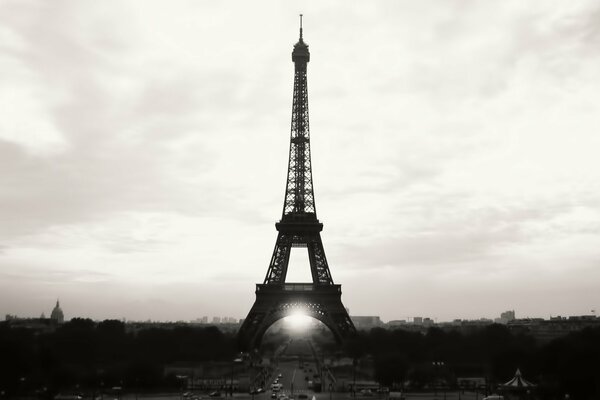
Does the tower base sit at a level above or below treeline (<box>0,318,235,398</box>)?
above

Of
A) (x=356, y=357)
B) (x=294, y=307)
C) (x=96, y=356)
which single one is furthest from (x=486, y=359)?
(x=96, y=356)

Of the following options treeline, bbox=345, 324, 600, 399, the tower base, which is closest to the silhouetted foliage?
treeline, bbox=345, 324, 600, 399

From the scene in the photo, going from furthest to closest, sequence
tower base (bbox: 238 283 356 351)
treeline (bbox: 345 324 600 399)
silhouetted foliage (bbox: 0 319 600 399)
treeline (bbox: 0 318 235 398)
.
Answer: tower base (bbox: 238 283 356 351) → treeline (bbox: 0 318 235 398) → silhouetted foliage (bbox: 0 319 600 399) → treeline (bbox: 345 324 600 399)

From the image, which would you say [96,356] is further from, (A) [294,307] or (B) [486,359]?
(B) [486,359]

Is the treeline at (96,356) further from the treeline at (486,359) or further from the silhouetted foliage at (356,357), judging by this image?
the treeline at (486,359)

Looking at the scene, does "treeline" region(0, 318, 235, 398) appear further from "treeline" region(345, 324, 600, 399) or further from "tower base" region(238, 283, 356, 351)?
"treeline" region(345, 324, 600, 399)

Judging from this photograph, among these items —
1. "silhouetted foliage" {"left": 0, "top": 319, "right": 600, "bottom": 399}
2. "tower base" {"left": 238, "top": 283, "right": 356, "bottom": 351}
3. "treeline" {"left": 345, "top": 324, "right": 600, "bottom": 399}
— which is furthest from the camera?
"tower base" {"left": 238, "top": 283, "right": 356, "bottom": 351}
